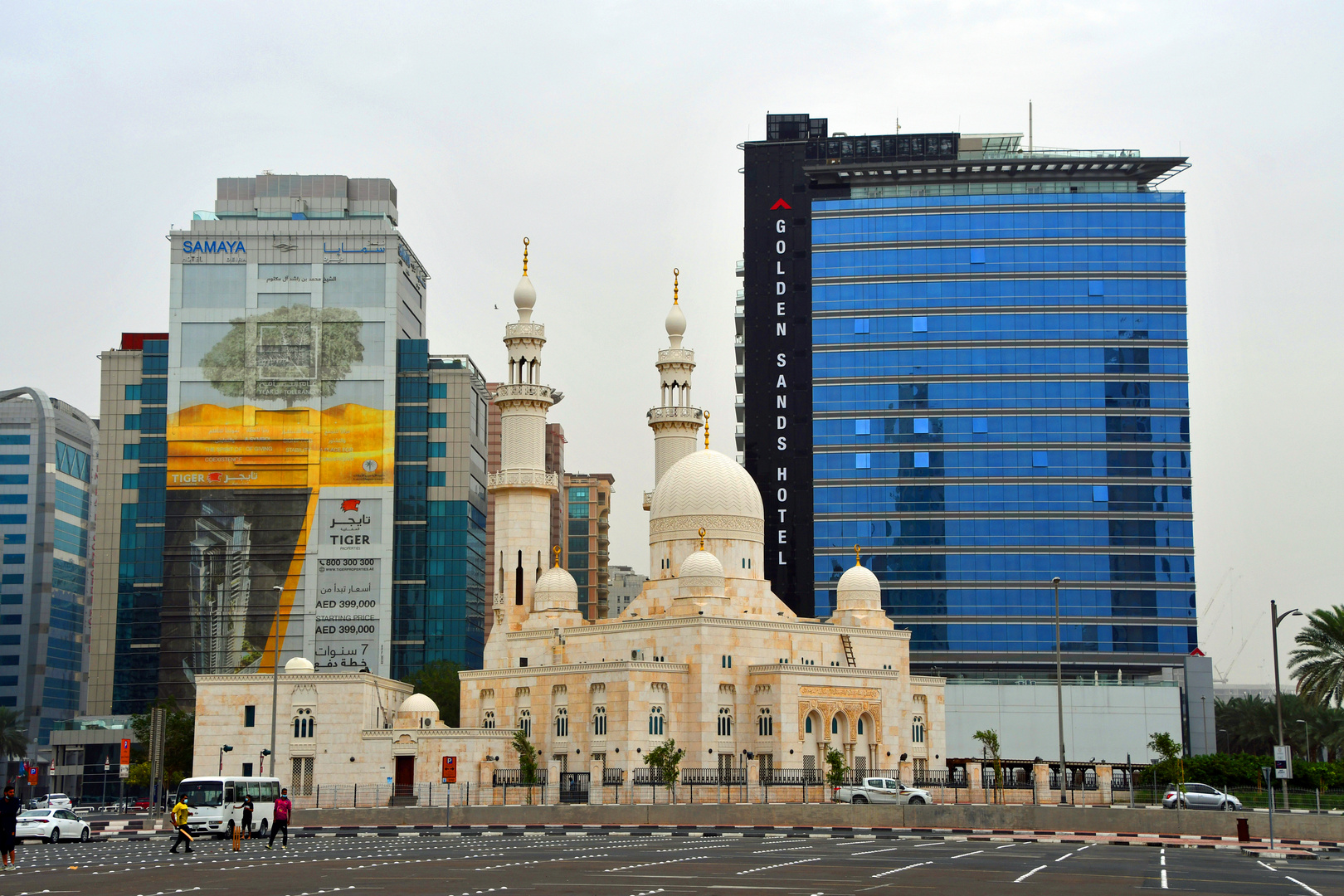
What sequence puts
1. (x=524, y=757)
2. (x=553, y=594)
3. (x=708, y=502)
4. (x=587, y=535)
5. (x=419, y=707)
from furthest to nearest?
(x=587, y=535), (x=553, y=594), (x=708, y=502), (x=419, y=707), (x=524, y=757)

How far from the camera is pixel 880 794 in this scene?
235 ft

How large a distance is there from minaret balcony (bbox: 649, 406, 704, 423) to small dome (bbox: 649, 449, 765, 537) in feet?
30.4

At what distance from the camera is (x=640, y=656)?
87062 mm

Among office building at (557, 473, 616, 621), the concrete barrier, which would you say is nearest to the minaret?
the concrete barrier

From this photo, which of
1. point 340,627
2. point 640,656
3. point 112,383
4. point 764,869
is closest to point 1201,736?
point 640,656

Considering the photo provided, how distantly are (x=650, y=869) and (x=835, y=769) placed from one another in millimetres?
43310

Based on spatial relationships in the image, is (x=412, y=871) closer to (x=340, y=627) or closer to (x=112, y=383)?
(x=340, y=627)

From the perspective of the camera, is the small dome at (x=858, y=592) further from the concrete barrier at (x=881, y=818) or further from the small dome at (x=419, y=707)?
the concrete barrier at (x=881, y=818)

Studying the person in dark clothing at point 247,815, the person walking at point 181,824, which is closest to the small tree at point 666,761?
the person in dark clothing at point 247,815

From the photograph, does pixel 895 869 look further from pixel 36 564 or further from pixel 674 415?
pixel 36 564

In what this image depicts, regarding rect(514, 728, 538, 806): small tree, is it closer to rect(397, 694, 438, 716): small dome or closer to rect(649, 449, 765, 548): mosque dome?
rect(397, 694, 438, 716): small dome

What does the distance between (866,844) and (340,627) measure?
9798 centimetres

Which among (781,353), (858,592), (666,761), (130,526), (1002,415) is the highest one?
(781,353)

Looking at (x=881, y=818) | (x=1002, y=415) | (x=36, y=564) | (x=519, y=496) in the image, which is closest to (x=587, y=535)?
(x=36, y=564)
